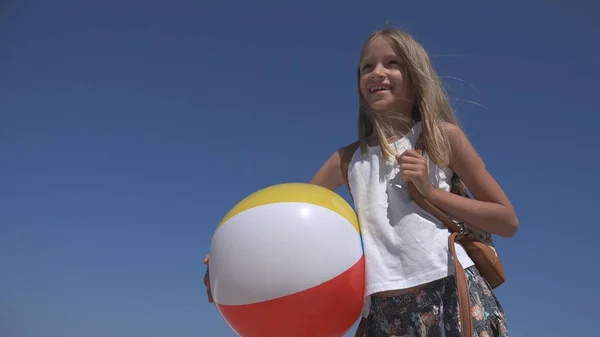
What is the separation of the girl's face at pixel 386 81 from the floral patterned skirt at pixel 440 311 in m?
1.11

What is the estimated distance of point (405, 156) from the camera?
114 inches

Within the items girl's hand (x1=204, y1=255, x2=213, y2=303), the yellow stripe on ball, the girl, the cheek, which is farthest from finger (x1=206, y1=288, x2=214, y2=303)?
the cheek

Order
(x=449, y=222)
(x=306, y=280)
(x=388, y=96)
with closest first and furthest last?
(x=306, y=280) < (x=449, y=222) < (x=388, y=96)

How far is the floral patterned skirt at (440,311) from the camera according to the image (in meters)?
2.66

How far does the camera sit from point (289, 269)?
8.61ft

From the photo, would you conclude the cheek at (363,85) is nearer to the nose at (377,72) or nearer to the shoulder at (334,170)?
the nose at (377,72)

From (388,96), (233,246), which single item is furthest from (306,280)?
(388,96)

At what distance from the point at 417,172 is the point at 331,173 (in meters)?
0.85

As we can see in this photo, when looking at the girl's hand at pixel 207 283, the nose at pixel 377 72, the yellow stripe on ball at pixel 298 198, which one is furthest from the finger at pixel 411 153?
the girl's hand at pixel 207 283

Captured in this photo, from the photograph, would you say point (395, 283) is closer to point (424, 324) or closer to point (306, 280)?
point (424, 324)

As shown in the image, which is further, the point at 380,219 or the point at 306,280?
the point at 380,219

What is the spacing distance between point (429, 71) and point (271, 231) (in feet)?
4.88

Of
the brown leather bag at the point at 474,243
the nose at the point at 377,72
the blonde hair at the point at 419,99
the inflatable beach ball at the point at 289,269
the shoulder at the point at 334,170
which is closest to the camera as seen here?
the inflatable beach ball at the point at 289,269

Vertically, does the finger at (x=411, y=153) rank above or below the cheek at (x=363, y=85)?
below
